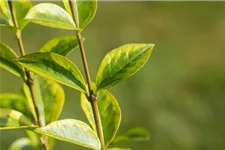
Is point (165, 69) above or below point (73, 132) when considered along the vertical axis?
above

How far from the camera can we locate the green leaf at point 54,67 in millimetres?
424

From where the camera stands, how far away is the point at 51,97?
598 mm

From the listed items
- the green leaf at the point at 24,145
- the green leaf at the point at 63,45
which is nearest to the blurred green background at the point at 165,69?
the green leaf at the point at 24,145

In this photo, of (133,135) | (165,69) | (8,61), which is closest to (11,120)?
(8,61)

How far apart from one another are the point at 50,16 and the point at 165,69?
100 inches

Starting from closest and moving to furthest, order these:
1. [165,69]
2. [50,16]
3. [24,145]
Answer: [50,16] → [24,145] → [165,69]

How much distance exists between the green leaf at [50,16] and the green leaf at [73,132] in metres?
0.08

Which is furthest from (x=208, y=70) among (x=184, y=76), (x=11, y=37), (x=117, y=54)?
(x=117, y=54)

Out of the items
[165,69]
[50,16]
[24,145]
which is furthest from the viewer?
[165,69]

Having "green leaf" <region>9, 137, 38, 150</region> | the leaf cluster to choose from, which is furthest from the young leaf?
"green leaf" <region>9, 137, 38, 150</region>

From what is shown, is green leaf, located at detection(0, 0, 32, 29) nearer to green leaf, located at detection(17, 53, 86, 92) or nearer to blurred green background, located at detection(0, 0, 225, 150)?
green leaf, located at detection(17, 53, 86, 92)

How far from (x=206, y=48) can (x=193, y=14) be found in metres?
0.41

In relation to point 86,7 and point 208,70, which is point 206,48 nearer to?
point 208,70

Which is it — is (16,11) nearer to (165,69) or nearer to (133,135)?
(133,135)
